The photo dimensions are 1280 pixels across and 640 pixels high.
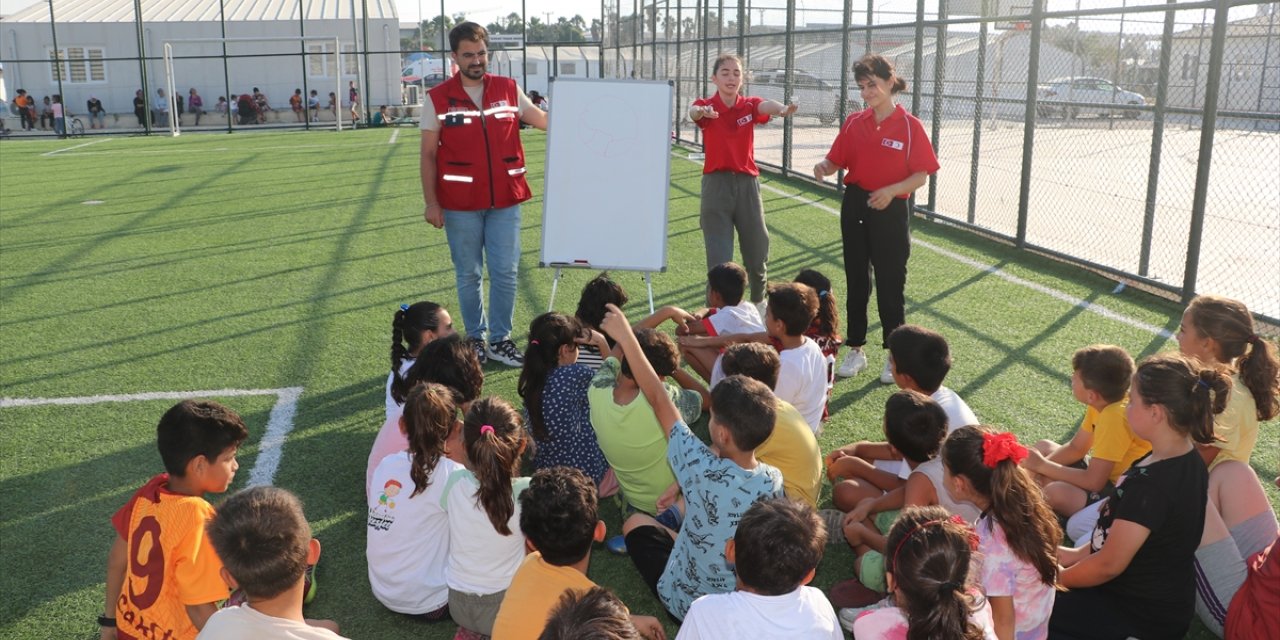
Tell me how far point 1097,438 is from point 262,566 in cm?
329

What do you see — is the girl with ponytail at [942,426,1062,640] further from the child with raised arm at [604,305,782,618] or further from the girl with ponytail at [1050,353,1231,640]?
the child with raised arm at [604,305,782,618]

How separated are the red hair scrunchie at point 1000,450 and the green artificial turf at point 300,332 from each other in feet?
4.18

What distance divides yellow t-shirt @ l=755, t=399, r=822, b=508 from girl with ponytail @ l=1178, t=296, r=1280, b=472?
1.45 meters

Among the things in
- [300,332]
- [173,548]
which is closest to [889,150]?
[300,332]

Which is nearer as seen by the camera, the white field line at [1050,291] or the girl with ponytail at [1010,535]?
the girl with ponytail at [1010,535]

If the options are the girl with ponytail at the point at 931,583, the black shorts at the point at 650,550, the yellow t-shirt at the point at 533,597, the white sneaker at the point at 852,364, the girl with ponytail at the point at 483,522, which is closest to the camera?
the girl with ponytail at the point at 931,583

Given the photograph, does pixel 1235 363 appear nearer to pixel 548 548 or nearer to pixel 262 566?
pixel 548 548

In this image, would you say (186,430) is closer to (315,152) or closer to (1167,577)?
(1167,577)

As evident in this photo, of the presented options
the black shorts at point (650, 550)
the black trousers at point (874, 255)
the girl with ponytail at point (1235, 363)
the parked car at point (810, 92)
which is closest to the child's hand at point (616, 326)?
the black shorts at point (650, 550)

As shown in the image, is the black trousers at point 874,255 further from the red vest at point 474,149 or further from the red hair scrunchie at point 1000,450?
the red hair scrunchie at point 1000,450

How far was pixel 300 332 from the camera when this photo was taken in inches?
300

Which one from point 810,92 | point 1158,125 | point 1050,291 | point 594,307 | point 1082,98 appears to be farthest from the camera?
point 810,92

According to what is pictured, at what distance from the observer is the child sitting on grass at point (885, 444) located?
4.36 m

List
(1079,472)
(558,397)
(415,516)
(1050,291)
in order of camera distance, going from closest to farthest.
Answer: (415,516) → (1079,472) → (558,397) → (1050,291)
